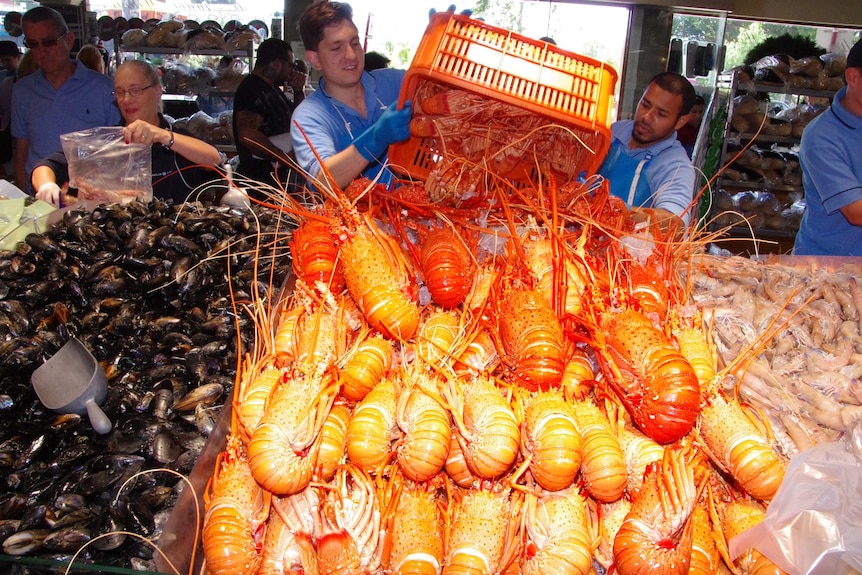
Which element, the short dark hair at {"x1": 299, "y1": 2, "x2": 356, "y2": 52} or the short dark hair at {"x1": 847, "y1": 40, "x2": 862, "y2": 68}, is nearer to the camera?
the short dark hair at {"x1": 299, "y1": 2, "x2": 356, "y2": 52}

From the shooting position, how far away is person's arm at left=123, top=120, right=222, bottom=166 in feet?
11.0

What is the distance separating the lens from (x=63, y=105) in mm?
4797

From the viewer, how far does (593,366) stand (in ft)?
6.36

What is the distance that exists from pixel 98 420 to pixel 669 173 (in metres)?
3.16

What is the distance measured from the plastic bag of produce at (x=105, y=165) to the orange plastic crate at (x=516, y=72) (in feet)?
6.77

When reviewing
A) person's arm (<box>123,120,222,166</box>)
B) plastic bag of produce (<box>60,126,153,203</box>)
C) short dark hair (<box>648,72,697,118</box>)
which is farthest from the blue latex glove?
short dark hair (<box>648,72,697,118</box>)

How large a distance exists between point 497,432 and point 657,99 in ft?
8.98

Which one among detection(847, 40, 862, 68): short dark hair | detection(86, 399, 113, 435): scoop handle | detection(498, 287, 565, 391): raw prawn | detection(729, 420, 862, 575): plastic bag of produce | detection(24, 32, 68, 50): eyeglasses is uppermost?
detection(847, 40, 862, 68): short dark hair

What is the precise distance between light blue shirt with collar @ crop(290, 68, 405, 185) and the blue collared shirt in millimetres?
2471

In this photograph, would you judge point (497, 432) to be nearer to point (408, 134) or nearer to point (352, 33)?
point (408, 134)

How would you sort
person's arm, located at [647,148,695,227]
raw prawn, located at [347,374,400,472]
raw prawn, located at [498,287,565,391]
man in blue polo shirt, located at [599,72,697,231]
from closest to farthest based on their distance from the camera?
raw prawn, located at [347,374,400,472] < raw prawn, located at [498,287,565,391] < person's arm, located at [647,148,695,227] < man in blue polo shirt, located at [599,72,697,231]

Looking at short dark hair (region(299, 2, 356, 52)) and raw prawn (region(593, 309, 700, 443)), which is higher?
short dark hair (region(299, 2, 356, 52))

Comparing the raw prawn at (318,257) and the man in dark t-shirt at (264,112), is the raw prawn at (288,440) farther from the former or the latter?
the man in dark t-shirt at (264,112)

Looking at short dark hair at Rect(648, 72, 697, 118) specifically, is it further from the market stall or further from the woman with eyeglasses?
the woman with eyeglasses
